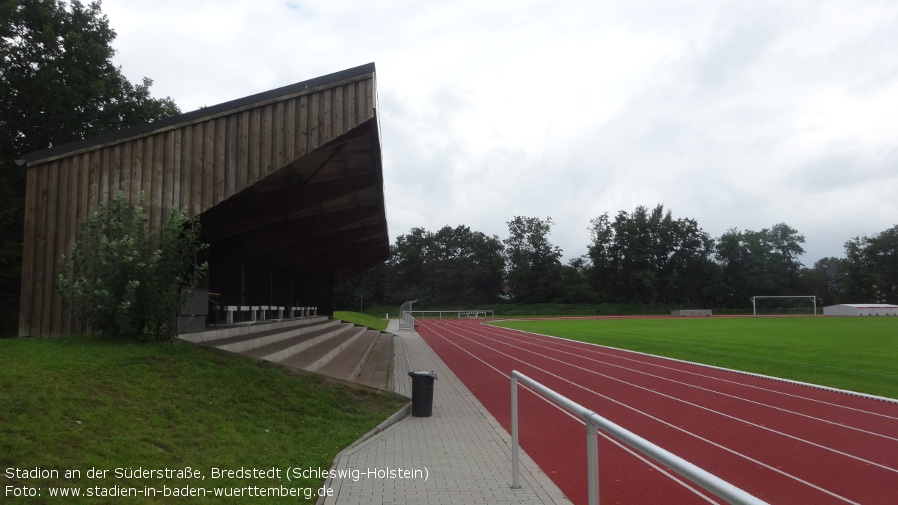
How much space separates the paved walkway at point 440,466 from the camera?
18.2 feet

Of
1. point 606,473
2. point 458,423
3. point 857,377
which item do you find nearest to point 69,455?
point 606,473

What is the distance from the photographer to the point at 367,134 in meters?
12.0

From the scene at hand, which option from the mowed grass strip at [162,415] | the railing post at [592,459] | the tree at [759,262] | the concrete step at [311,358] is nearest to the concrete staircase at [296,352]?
the concrete step at [311,358]

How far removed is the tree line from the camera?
85688 millimetres

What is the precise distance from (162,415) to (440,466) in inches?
114

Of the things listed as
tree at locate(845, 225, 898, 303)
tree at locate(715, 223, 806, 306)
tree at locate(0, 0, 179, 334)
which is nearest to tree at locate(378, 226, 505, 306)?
tree at locate(715, 223, 806, 306)

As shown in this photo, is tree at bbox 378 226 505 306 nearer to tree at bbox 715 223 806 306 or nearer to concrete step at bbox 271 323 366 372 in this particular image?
tree at bbox 715 223 806 306

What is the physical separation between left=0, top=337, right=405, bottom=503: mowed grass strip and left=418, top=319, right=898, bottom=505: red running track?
2625mm

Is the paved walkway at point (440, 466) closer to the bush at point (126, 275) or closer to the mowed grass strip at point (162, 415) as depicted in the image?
the mowed grass strip at point (162, 415)

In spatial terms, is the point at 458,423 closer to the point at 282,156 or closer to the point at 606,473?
the point at 606,473

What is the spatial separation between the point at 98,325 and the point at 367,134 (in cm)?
558

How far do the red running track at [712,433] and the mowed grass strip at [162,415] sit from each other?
103 inches

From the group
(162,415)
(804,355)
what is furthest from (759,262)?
(162,415)

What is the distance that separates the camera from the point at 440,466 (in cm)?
669
